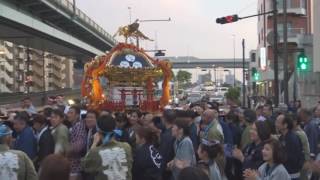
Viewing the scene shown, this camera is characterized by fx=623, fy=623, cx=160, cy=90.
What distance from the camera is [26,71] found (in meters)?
99.0

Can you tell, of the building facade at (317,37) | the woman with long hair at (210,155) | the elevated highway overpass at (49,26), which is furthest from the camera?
the elevated highway overpass at (49,26)

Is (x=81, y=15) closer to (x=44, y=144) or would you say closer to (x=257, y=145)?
(x=44, y=144)

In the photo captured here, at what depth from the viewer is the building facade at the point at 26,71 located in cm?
10838

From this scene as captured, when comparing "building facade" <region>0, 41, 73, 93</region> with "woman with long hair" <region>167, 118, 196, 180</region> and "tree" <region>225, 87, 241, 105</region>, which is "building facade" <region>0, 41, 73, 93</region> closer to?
"tree" <region>225, 87, 241, 105</region>

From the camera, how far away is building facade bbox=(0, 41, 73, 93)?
108375 millimetres

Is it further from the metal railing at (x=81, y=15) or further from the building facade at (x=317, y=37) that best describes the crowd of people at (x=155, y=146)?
the metal railing at (x=81, y=15)

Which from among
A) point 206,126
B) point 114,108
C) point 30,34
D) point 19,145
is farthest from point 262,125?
point 30,34

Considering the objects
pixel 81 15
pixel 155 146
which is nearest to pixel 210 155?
pixel 155 146

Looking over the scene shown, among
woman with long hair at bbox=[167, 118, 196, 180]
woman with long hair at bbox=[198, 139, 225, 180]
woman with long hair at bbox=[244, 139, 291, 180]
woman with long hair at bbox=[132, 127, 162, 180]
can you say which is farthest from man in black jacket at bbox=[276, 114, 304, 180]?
woman with long hair at bbox=[198, 139, 225, 180]

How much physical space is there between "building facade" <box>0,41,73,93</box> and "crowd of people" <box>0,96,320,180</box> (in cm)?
8887

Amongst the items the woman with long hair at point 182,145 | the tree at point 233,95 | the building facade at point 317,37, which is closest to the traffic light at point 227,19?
the tree at point 233,95

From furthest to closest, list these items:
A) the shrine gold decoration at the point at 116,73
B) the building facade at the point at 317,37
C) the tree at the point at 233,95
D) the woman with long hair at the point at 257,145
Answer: the tree at the point at 233,95, the building facade at the point at 317,37, the shrine gold decoration at the point at 116,73, the woman with long hair at the point at 257,145

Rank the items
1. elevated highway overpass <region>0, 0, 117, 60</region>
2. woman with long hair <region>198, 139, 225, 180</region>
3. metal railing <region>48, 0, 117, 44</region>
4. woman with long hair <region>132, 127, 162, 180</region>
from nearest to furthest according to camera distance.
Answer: woman with long hair <region>198, 139, 225, 180</region> < woman with long hair <region>132, 127, 162, 180</region> < elevated highway overpass <region>0, 0, 117, 60</region> < metal railing <region>48, 0, 117, 44</region>

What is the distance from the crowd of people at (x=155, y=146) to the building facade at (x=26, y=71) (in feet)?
292
